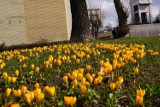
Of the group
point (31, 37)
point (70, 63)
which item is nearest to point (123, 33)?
point (31, 37)

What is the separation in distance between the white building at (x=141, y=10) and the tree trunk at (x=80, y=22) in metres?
50.6

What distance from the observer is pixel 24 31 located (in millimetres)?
34500

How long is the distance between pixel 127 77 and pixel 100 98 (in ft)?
4.11

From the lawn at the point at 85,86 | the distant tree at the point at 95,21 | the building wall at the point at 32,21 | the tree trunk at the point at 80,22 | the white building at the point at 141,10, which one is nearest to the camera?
the lawn at the point at 85,86

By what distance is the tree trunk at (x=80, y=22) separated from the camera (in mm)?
18719

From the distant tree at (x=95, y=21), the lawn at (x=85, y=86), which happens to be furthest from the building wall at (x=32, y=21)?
the distant tree at (x=95, y=21)

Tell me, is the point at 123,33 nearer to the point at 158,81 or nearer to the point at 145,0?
the point at 158,81

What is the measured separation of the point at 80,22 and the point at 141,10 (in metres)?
53.6

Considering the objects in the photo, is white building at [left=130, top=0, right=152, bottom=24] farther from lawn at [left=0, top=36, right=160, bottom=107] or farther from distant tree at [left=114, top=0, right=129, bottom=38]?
lawn at [left=0, top=36, right=160, bottom=107]

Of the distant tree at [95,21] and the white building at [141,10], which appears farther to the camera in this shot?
the white building at [141,10]

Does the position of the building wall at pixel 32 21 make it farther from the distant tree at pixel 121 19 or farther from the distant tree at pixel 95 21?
the distant tree at pixel 95 21

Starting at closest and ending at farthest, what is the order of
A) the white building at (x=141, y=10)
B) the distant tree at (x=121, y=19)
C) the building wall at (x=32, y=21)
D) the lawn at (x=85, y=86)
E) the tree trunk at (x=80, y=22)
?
1. the lawn at (x=85, y=86)
2. the tree trunk at (x=80, y=22)
3. the distant tree at (x=121, y=19)
4. the building wall at (x=32, y=21)
5. the white building at (x=141, y=10)

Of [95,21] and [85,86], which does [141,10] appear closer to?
[95,21]

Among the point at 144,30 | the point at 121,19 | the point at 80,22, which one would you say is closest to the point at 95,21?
the point at 144,30
